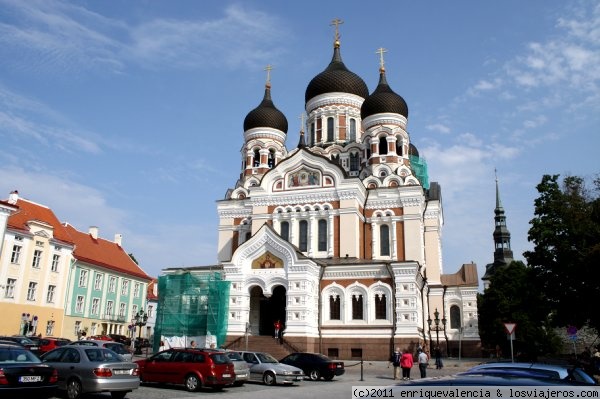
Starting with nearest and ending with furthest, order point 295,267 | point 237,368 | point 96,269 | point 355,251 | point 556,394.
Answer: point 556,394 → point 237,368 → point 295,267 → point 355,251 → point 96,269

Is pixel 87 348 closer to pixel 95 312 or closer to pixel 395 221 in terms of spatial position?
pixel 395 221

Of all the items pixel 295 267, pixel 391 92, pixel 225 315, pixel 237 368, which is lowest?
pixel 237 368

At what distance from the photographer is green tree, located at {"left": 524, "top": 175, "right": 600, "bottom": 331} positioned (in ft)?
80.6

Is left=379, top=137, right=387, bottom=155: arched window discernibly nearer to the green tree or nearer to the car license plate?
the green tree

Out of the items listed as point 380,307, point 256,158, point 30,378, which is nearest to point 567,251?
point 380,307

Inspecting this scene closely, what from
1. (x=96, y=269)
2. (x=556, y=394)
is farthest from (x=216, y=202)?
(x=556, y=394)

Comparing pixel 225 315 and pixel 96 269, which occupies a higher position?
pixel 96 269

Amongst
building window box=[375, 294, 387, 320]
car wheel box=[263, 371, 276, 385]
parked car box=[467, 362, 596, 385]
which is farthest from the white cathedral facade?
parked car box=[467, 362, 596, 385]

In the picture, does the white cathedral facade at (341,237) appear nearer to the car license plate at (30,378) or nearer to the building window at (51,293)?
the building window at (51,293)

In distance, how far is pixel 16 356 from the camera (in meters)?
12.0

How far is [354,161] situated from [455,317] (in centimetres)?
1497

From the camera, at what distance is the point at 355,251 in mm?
36438

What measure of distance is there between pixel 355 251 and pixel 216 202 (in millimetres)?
13289

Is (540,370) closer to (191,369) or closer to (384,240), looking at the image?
(191,369)
